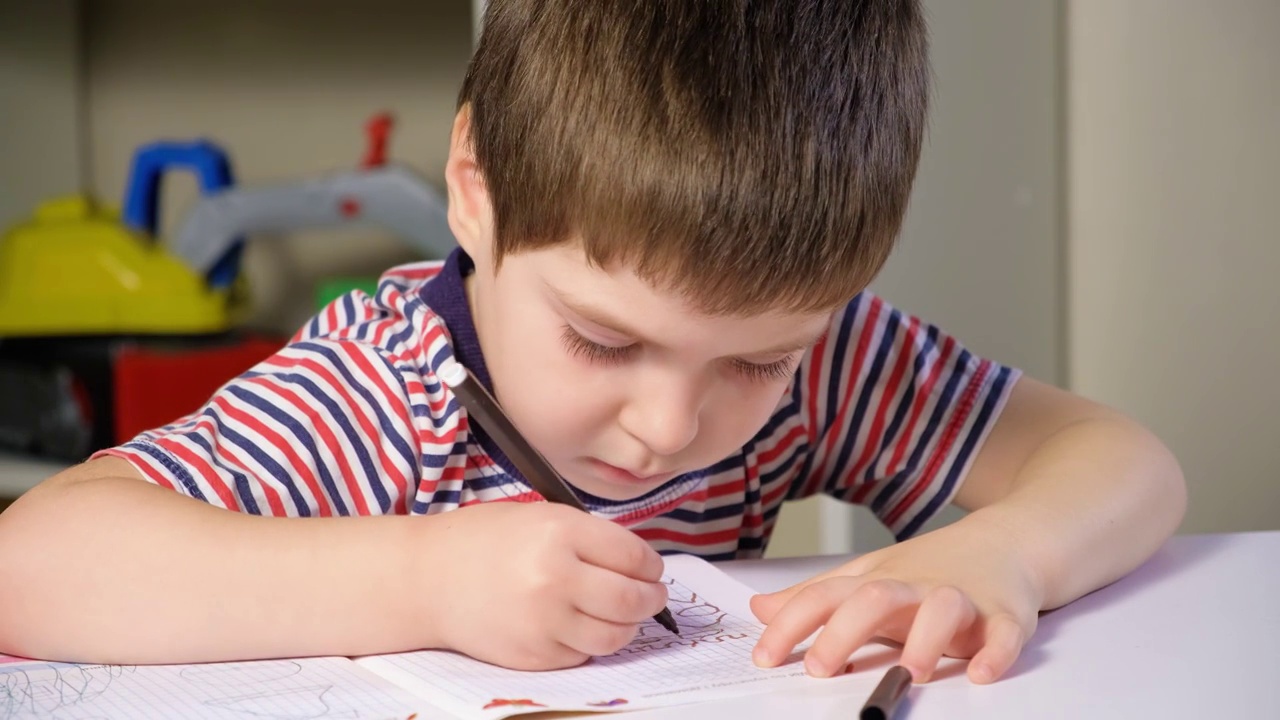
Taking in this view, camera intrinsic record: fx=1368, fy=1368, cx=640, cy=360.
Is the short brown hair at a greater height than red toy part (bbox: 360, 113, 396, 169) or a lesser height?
greater

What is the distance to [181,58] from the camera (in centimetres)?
181

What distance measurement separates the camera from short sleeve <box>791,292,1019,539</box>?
2.67 ft

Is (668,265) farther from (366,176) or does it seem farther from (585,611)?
(366,176)

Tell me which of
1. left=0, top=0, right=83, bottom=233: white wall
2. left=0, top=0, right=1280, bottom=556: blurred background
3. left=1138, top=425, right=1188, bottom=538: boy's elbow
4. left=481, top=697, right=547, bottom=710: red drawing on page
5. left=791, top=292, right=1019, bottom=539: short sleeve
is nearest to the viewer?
left=481, top=697, right=547, bottom=710: red drawing on page

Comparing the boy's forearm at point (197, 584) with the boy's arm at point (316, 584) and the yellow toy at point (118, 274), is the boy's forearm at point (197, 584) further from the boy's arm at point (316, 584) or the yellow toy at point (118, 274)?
the yellow toy at point (118, 274)

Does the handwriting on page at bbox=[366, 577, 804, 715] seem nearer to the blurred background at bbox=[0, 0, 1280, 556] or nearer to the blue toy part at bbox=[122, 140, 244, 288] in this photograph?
the blurred background at bbox=[0, 0, 1280, 556]

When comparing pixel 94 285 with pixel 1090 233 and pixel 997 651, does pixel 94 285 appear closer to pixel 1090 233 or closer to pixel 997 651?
pixel 1090 233

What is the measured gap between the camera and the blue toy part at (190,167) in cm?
159

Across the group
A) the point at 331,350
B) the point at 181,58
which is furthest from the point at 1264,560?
the point at 181,58

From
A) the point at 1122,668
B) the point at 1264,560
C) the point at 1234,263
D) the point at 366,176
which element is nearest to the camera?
the point at 1122,668

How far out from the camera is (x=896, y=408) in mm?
825

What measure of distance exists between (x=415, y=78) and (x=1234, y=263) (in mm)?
1022

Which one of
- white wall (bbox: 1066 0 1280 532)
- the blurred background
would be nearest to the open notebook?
the blurred background

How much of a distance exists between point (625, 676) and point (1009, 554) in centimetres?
19
